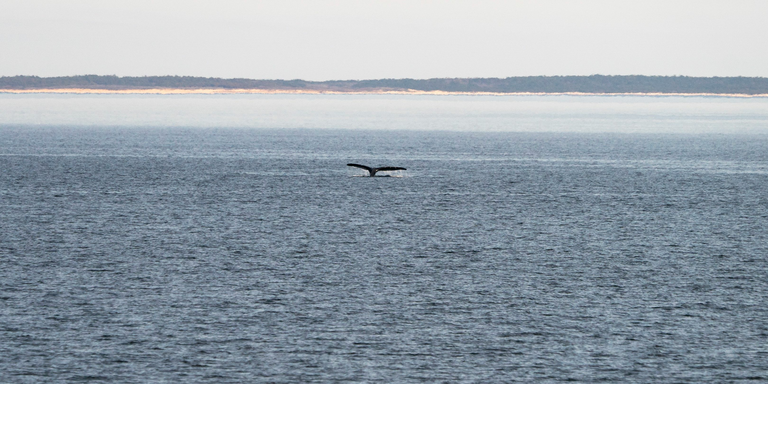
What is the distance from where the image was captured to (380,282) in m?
→ 38.9

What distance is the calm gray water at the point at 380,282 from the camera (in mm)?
26250

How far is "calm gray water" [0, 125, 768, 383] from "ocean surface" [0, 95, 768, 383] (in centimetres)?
12

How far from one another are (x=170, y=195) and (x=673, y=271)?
4523cm

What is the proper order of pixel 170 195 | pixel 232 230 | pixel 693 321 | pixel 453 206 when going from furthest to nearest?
pixel 170 195, pixel 453 206, pixel 232 230, pixel 693 321

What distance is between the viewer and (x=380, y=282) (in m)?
38.9

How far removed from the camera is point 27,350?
2703cm

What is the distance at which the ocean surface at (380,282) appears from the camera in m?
26.2

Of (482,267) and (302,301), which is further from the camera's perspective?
(482,267)

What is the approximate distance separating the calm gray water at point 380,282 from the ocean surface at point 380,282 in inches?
4.9

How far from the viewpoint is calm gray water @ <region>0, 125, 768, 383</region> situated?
26.2 m

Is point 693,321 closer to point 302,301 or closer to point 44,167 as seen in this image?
point 302,301

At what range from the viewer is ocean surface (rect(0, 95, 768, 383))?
1030 inches
